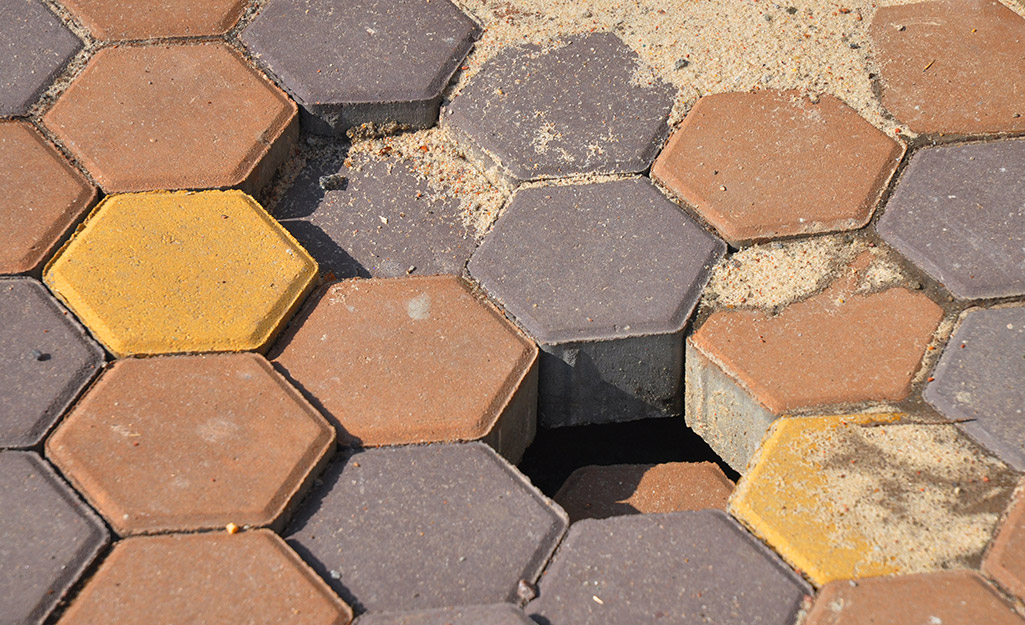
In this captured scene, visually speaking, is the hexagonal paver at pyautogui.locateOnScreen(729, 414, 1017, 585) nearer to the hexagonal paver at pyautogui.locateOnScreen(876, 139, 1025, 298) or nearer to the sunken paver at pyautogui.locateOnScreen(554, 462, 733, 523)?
the sunken paver at pyautogui.locateOnScreen(554, 462, 733, 523)

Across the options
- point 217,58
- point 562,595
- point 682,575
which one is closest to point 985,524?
point 682,575

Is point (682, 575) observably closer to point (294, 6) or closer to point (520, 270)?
point (520, 270)

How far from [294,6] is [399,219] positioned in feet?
1.89

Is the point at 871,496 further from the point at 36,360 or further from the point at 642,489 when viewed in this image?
the point at 36,360

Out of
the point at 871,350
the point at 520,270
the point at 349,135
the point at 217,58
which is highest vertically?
the point at 217,58

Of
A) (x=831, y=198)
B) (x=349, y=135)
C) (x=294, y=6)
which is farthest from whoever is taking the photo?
(x=294, y=6)

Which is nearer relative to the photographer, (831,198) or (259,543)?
(259,543)

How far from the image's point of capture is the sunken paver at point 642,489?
1643 mm

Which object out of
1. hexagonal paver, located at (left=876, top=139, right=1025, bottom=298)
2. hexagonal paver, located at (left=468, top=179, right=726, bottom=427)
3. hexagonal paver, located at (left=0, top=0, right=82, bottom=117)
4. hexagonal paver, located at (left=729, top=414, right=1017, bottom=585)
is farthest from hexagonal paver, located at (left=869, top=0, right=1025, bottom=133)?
hexagonal paver, located at (left=0, top=0, right=82, bottom=117)

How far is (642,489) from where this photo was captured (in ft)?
5.51

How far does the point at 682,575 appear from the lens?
136 cm

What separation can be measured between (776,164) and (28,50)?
4.76 ft

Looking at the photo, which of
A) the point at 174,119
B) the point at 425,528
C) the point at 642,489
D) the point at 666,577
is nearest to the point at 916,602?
the point at 666,577

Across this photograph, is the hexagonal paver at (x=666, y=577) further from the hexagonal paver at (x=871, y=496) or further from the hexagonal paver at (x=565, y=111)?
the hexagonal paver at (x=565, y=111)
